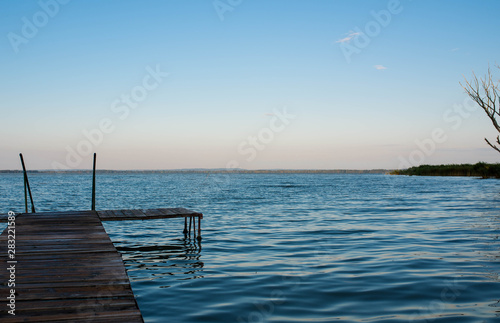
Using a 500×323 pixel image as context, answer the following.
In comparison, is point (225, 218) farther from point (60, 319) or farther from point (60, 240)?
point (60, 319)

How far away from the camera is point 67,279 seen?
7188 millimetres

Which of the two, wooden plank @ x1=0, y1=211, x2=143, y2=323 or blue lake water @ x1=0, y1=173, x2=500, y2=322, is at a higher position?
wooden plank @ x1=0, y1=211, x2=143, y2=323

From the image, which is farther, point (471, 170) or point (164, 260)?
point (471, 170)

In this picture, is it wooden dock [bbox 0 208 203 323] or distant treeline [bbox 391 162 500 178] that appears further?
distant treeline [bbox 391 162 500 178]

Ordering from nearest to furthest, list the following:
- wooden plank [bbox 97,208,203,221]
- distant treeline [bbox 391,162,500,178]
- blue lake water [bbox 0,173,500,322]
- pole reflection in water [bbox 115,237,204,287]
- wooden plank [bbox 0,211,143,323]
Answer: wooden plank [bbox 0,211,143,323] → blue lake water [bbox 0,173,500,322] → pole reflection in water [bbox 115,237,204,287] → wooden plank [bbox 97,208,203,221] → distant treeline [bbox 391,162,500,178]

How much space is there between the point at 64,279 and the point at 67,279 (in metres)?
0.05

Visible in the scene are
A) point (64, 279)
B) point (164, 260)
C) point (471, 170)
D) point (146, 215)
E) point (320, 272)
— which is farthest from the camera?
point (471, 170)

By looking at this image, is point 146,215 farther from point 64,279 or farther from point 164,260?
point 64,279

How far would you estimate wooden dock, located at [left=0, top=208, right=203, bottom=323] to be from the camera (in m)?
5.52

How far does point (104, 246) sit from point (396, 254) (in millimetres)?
8206

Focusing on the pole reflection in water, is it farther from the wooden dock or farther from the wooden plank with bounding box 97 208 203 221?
the wooden dock

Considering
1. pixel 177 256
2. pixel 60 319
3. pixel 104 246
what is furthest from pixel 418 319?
pixel 177 256

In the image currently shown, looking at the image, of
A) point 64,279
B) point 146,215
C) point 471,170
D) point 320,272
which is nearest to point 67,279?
point 64,279

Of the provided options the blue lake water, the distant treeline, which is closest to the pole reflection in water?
the blue lake water
